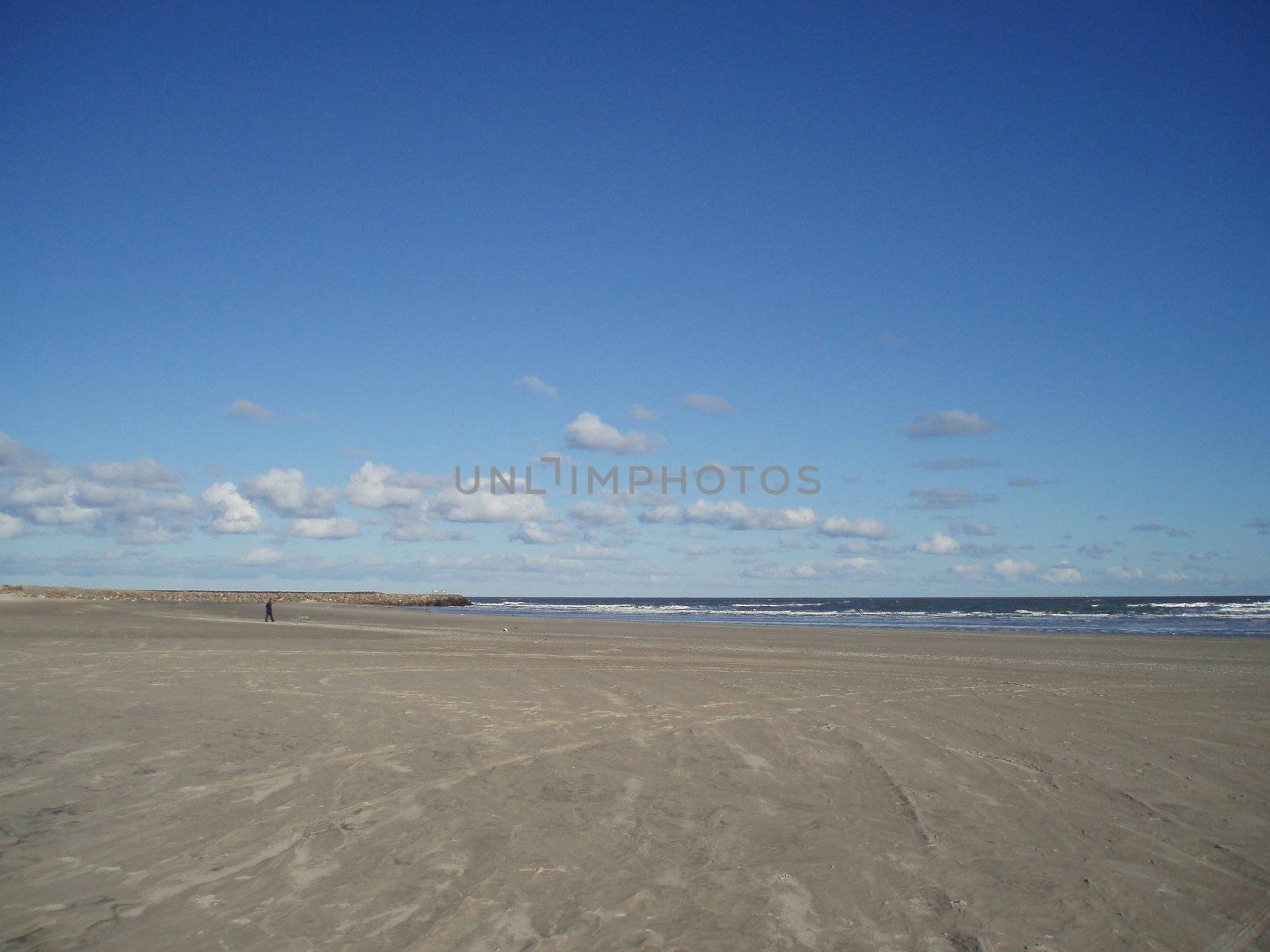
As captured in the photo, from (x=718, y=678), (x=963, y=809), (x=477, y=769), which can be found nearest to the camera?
(x=963, y=809)

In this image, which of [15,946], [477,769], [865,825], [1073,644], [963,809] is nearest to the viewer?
[15,946]

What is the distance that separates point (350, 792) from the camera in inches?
273

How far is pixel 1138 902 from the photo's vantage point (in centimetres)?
498

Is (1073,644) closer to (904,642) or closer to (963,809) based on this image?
(904,642)

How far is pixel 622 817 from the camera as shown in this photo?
21.0ft

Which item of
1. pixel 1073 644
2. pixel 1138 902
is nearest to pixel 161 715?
pixel 1138 902

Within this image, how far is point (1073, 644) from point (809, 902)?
2972cm

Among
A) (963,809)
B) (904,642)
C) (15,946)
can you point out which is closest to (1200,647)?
(904,642)

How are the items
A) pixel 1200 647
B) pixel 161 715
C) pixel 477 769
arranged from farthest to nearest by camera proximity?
pixel 1200 647 → pixel 161 715 → pixel 477 769

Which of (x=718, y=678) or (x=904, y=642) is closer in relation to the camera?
(x=718, y=678)

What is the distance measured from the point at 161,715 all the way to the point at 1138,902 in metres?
10.8

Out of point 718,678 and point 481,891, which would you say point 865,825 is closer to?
point 481,891

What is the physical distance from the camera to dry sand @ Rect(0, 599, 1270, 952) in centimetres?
454

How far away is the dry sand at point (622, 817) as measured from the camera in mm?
4543
